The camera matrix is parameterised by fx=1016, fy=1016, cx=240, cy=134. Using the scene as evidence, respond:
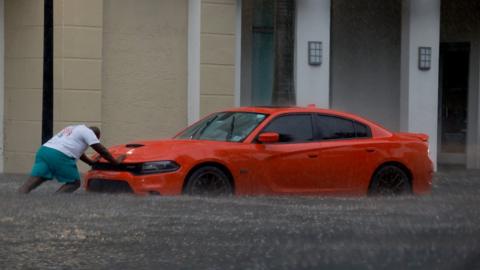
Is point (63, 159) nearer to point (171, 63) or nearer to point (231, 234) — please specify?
point (231, 234)

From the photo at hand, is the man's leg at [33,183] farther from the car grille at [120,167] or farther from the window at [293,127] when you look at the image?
the window at [293,127]

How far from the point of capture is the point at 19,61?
18.7m

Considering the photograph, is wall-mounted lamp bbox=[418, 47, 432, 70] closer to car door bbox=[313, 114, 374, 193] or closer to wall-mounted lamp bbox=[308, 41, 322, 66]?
wall-mounted lamp bbox=[308, 41, 322, 66]

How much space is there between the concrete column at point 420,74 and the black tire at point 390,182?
21.1ft

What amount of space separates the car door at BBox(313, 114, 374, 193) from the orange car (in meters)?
0.01

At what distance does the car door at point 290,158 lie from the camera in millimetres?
12500

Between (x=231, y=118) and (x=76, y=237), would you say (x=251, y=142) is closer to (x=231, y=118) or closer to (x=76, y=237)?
(x=231, y=118)

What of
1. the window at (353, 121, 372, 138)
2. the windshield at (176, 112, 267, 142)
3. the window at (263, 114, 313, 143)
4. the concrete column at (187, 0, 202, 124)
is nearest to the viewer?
the windshield at (176, 112, 267, 142)

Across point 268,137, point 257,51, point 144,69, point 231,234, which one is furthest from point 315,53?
point 231,234

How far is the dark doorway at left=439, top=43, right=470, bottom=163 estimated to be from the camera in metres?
23.1

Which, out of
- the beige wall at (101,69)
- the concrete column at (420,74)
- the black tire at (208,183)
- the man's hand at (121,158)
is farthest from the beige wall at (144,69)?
the black tire at (208,183)

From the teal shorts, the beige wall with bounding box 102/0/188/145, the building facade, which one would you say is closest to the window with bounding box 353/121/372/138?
the teal shorts

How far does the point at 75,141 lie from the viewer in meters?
12.4

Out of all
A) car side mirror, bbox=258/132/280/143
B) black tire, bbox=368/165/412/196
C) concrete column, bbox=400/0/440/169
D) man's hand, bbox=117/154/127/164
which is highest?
concrete column, bbox=400/0/440/169
